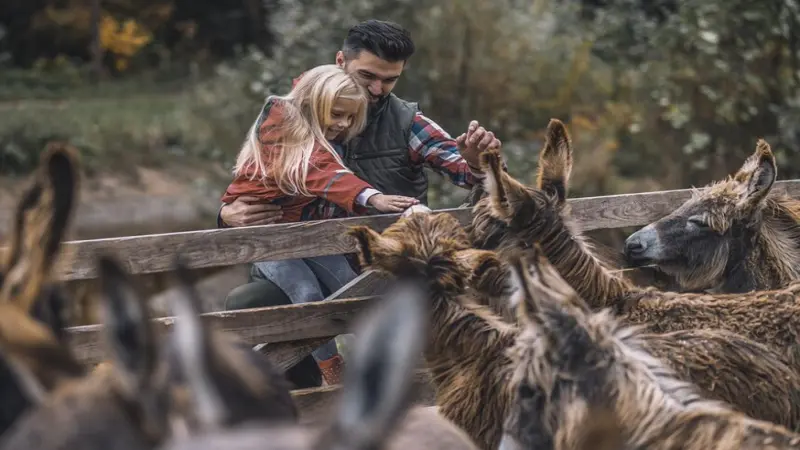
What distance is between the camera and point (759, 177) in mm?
5449

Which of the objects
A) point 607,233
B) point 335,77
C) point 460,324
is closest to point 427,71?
point 607,233

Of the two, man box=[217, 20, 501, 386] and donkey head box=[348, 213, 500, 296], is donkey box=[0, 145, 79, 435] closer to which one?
donkey head box=[348, 213, 500, 296]

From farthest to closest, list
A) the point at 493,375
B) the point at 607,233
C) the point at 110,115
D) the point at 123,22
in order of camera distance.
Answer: the point at 123,22 < the point at 110,115 < the point at 607,233 < the point at 493,375

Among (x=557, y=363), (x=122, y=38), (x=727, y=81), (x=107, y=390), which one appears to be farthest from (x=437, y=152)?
(x=122, y=38)

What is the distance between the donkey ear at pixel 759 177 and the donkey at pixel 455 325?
1.65 meters

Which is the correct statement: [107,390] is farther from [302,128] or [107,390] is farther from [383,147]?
[383,147]

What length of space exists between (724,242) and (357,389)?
4023mm

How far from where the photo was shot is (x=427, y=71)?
1241 centimetres

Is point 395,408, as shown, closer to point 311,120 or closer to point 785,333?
point 785,333

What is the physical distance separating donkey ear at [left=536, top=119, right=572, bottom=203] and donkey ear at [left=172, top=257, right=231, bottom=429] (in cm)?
328

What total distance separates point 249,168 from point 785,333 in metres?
2.29

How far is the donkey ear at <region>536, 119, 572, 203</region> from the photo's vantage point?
5000 mm

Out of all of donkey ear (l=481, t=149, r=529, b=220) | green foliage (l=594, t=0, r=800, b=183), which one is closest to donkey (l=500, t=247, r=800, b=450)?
donkey ear (l=481, t=149, r=529, b=220)

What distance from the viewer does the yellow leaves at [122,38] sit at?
81.4ft
